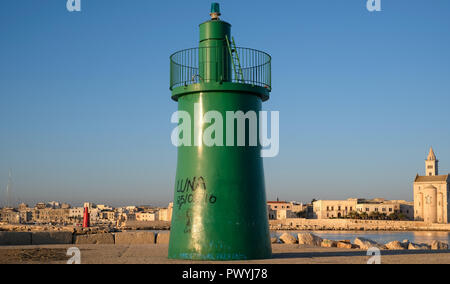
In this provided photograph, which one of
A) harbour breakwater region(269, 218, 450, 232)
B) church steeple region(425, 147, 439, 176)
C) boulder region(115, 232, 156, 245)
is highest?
church steeple region(425, 147, 439, 176)

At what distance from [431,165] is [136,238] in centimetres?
16874

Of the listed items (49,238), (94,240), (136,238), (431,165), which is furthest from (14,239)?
(431,165)

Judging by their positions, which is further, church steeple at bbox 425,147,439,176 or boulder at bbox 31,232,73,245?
church steeple at bbox 425,147,439,176

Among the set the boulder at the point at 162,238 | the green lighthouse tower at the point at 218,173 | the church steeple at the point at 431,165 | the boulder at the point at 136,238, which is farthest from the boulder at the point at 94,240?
the church steeple at the point at 431,165

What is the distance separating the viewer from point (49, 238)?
56.7 ft

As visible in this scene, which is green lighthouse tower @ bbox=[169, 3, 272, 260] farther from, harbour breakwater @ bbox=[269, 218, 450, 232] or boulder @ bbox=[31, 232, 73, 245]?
harbour breakwater @ bbox=[269, 218, 450, 232]

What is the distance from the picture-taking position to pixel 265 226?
493 inches

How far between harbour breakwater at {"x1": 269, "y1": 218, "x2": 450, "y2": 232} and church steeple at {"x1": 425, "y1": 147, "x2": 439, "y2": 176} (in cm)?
3658

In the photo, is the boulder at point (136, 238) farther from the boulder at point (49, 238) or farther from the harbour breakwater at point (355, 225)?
the harbour breakwater at point (355, 225)

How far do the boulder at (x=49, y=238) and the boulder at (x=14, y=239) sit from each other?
0.18 m

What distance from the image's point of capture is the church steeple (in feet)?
563

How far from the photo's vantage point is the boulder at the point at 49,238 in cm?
1719

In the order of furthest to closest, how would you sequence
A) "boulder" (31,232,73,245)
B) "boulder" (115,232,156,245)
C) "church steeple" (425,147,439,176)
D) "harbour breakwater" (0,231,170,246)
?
1. "church steeple" (425,147,439,176)
2. "boulder" (115,232,156,245)
3. "boulder" (31,232,73,245)
4. "harbour breakwater" (0,231,170,246)

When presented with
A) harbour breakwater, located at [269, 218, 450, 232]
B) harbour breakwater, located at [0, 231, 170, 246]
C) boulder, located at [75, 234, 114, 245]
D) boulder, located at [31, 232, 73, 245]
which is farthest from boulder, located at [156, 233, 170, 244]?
harbour breakwater, located at [269, 218, 450, 232]
